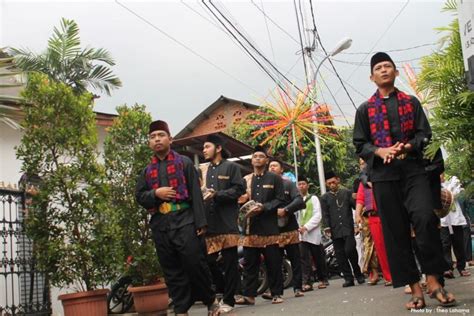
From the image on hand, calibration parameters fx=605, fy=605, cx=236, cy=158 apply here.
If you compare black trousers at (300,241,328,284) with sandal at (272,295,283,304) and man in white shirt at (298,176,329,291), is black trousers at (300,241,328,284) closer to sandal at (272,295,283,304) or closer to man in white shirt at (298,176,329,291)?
man in white shirt at (298,176,329,291)

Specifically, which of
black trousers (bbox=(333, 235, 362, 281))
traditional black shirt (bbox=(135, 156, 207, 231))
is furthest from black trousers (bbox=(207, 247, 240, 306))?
black trousers (bbox=(333, 235, 362, 281))

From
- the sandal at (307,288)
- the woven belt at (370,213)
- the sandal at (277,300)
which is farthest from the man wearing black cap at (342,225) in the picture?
the sandal at (277,300)

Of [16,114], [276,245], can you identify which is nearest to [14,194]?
[16,114]

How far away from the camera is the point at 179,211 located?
6.06 meters

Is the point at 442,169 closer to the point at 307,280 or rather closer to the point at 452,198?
the point at 452,198

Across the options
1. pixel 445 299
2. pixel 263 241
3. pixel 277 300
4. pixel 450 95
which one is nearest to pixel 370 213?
pixel 263 241

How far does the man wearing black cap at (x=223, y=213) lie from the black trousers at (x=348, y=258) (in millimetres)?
2806

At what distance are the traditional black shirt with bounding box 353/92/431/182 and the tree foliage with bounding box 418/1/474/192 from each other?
0.25m

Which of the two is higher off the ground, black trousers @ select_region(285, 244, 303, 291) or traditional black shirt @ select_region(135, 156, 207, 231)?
traditional black shirt @ select_region(135, 156, 207, 231)

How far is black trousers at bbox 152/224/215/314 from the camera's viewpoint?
5.92m

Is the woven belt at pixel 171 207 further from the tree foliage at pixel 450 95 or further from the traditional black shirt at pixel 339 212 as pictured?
the traditional black shirt at pixel 339 212

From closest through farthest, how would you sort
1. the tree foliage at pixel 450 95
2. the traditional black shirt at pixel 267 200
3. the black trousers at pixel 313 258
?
1. the tree foliage at pixel 450 95
2. the traditional black shirt at pixel 267 200
3. the black trousers at pixel 313 258

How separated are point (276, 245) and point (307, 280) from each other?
2.60m

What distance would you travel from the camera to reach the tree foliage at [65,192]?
668 centimetres
